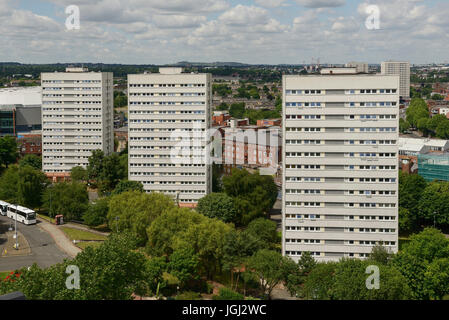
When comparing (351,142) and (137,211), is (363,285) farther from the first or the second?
(137,211)

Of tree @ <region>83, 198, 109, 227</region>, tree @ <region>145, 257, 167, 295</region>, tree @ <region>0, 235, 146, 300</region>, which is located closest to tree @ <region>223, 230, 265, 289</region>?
tree @ <region>145, 257, 167, 295</region>

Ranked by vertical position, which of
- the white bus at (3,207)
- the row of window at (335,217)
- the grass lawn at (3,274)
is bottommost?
the grass lawn at (3,274)

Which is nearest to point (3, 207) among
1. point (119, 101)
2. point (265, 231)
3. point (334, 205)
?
point (265, 231)

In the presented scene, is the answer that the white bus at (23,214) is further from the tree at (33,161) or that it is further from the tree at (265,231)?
the tree at (265,231)

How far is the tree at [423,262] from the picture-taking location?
23.7m

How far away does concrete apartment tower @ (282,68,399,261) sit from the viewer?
30156 mm

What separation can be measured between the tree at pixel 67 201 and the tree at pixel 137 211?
5014 mm

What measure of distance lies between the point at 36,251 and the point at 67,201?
23.3 feet

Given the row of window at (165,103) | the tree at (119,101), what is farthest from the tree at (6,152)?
the tree at (119,101)

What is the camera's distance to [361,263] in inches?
893

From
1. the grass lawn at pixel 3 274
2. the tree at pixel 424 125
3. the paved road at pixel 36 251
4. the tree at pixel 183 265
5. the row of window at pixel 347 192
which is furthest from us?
the tree at pixel 424 125

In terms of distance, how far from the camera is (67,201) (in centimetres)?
3925
